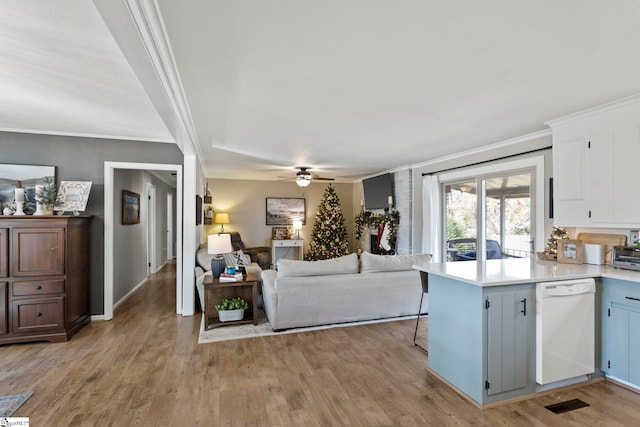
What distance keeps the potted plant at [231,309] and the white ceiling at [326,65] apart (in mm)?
2190

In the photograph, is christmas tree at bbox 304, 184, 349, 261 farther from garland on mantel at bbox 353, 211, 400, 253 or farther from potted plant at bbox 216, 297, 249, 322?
potted plant at bbox 216, 297, 249, 322

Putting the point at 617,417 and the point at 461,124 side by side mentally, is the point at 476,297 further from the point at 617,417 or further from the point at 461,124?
the point at 461,124

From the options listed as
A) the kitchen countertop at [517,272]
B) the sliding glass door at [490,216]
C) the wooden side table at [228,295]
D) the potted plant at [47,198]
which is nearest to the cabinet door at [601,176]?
the kitchen countertop at [517,272]

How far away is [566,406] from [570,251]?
1544mm

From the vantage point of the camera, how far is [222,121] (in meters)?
3.53

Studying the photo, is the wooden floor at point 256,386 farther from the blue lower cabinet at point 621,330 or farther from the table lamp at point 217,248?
the table lamp at point 217,248

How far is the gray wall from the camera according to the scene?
154 inches

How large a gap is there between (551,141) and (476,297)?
2653 mm

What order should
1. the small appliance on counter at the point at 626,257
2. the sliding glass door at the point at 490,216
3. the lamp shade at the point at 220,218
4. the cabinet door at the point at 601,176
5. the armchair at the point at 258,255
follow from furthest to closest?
1. the lamp shade at the point at 220,218
2. the armchair at the point at 258,255
3. the sliding glass door at the point at 490,216
4. the cabinet door at the point at 601,176
5. the small appliance on counter at the point at 626,257

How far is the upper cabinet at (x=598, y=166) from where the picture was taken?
9.16 ft

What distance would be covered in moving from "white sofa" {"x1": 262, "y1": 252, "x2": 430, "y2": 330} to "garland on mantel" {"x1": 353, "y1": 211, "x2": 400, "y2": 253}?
2671mm

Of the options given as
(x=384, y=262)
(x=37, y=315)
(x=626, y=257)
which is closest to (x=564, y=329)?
(x=626, y=257)

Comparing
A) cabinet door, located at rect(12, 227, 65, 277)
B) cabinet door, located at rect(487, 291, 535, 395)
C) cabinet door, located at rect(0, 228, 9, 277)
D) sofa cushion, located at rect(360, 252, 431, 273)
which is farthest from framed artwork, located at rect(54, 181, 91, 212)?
cabinet door, located at rect(487, 291, 535, 395)

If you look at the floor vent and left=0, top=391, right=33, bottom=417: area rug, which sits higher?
left=0, top=391, right=33, bottom=417: area rug
